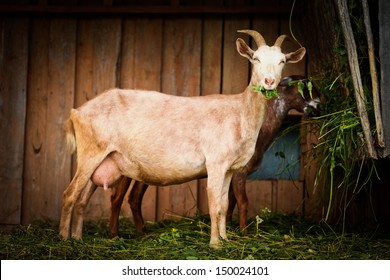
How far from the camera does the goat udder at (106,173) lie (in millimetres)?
7074

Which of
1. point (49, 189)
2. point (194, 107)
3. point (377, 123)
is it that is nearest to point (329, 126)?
point (377, 123)

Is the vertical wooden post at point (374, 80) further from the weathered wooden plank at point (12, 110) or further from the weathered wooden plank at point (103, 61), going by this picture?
the weathered wooden plank at point (12, 110)

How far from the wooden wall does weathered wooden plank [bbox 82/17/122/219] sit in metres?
0.01

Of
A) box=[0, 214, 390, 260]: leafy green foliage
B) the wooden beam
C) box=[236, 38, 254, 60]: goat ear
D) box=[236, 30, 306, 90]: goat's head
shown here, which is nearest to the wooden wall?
the wooden beam

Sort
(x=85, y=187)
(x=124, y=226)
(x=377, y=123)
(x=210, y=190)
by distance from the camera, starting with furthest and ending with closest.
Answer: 1. (x=124, y=226)
2. (x=85, y=187)
3. (x=210, y=190)
4. (x=377, y=123)

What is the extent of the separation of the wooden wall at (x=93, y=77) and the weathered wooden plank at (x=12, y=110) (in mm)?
13

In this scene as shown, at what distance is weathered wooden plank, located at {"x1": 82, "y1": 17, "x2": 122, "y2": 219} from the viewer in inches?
349

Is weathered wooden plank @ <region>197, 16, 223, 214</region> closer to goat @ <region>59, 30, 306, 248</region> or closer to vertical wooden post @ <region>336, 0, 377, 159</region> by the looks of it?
goat @ <region>59, 30, 306, 248</region>

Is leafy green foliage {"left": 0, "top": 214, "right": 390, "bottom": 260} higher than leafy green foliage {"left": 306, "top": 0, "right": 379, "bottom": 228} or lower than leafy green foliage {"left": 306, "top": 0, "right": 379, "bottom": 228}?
lower

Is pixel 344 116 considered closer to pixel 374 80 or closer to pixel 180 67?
pixel 374 80

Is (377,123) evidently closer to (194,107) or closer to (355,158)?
(355,158)

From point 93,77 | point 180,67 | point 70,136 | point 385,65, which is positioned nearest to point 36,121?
point 93,77

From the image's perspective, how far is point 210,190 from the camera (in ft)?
21.7

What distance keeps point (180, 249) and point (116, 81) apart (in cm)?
315
